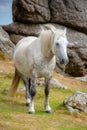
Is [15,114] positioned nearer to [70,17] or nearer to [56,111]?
[56,111]

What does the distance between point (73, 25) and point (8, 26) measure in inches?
164

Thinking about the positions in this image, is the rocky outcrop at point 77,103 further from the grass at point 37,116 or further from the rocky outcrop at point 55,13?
→ the rocky outcrop at point 55,13

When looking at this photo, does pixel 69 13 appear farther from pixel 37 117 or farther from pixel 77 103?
pixel 37 117

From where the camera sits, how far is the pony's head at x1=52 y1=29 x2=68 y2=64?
11477mm

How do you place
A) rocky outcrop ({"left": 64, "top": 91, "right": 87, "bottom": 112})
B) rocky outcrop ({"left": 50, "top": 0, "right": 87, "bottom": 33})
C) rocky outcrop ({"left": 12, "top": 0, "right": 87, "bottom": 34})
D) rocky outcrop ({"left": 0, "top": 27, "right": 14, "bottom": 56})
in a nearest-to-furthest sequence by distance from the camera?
rocky outcrop ({"left": 64, "top": 91, "right": 87, "bottom": 112}), rocky outcrop ({"left": 0, "top": 27, "right": 14, "bottom": 56}), rocky outcrop ({"left": 12, "top": 0, "right": 87, "bottom": 34}), rocky outcrop ({"left": 50, "top": 0, "right": 87, "bottom": 33})

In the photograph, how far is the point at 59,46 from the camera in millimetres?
11648

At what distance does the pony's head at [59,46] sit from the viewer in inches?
452

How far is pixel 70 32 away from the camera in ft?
93.5

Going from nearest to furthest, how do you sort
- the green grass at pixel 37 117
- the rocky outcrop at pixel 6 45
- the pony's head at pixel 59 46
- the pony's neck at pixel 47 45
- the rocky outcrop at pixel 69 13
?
the green grass at pixel 37 117 < the pony's head at pixel 59 46 < the pony's neck at pixel 47 45 < the rocky outcrop at pixel 6 45 < the rocky outcrop at pixel 69 13

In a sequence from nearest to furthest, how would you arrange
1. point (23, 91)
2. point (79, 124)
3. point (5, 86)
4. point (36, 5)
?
point (79, 124) → point (23, 91) → point (5, 86) → point (36, 5)

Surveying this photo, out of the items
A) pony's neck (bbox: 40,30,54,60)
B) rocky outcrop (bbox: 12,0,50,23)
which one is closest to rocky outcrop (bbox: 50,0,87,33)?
rocky outcrop (bbox: 12,0,50,23)

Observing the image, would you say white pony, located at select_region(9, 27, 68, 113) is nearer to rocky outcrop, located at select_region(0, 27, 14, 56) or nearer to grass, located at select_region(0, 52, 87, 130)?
grass, located at select_region(0, 52, 87, 130)

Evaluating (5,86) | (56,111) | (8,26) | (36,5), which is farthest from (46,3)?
(56,111)

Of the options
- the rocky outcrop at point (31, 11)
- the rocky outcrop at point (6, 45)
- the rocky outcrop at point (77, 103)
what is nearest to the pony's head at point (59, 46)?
the rocky outcrop at point (77, 103)
